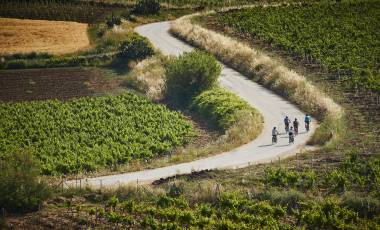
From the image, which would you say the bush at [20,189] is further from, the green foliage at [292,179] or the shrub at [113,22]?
the shrub at [113,22]

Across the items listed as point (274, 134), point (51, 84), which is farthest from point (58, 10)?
point (274, 134)

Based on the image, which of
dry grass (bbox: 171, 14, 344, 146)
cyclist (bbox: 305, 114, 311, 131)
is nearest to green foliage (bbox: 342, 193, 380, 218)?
dry grass (bbox: 171, 14, 344, 146)

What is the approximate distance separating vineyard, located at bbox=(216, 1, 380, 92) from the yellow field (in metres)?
15.8

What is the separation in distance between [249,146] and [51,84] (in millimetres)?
22743

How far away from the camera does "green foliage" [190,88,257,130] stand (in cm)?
6222

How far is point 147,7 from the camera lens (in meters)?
105

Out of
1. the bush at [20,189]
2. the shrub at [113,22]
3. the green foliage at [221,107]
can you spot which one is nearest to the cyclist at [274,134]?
the green foliage at [221,107]

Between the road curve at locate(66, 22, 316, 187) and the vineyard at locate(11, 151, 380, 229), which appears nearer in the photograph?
the vineyard at locate(11, 151, 380, 229)

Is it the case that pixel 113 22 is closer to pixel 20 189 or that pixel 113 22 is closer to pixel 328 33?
pixel 328 33

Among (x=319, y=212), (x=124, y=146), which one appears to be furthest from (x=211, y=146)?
(x=319, y=212)

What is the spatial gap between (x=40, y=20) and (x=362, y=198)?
6325cm

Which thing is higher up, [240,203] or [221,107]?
[221,107]

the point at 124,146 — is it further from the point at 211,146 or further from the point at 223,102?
the point at 223,102

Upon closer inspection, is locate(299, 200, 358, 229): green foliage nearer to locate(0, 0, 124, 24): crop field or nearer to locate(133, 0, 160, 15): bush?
locate(0, 0, 124, 24): crop field
